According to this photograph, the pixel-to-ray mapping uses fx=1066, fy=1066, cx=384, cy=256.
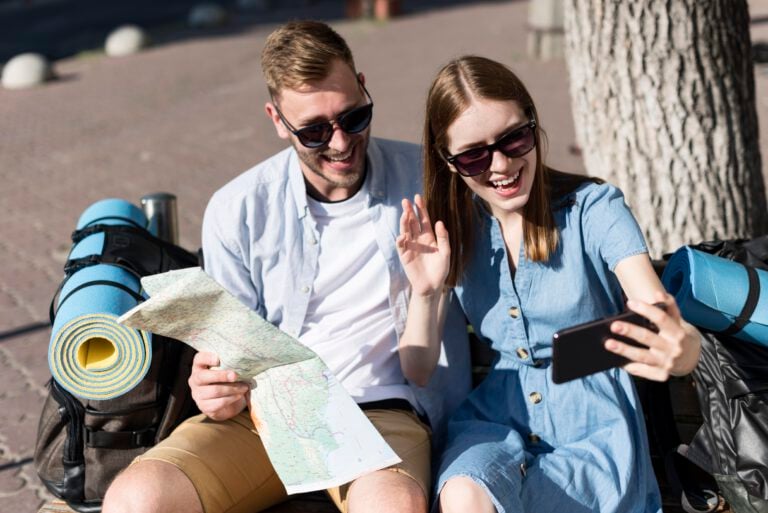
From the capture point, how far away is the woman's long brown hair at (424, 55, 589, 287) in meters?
2.79

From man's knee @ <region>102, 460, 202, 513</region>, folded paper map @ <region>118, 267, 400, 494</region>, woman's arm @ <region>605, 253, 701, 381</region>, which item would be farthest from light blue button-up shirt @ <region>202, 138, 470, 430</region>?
woman's arm @ <region>605, 253, 701, 381</region>

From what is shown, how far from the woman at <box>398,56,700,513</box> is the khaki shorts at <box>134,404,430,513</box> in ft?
0.33

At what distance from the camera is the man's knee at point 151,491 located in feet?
8.71

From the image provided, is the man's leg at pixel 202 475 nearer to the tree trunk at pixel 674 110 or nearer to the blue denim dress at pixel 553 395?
the blue denim dress at pixel 553 395

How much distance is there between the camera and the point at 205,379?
2820 mm

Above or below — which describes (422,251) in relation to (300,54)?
below

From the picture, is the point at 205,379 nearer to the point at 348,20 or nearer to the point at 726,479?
the point at 726,479

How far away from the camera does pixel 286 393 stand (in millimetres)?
2752

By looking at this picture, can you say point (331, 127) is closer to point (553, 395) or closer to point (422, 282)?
point (422, 282)

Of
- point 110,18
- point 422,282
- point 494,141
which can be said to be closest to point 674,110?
point 494,141

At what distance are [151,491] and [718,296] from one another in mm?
1531

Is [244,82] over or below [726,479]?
below

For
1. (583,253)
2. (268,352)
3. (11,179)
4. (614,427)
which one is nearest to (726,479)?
(614,427)

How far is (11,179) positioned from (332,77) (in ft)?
19.5
